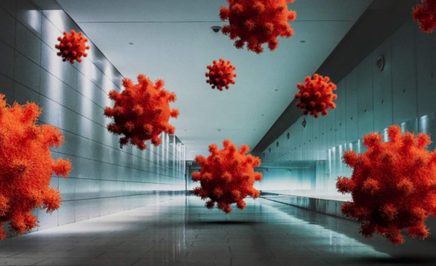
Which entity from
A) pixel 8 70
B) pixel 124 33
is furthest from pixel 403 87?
pixel 8 70

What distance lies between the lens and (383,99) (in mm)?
20969

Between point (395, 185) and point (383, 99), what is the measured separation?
536 inches

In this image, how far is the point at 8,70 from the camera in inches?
509

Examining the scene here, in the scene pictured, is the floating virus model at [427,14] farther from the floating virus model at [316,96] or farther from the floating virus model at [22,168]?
the floating virus model at [316,96]

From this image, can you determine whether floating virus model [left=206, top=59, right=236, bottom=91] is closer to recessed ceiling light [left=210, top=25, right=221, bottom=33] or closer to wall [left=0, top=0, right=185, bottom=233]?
wall [left=0, top=0, right=185, bottom=233]

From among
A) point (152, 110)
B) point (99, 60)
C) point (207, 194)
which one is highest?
point (99, 60)

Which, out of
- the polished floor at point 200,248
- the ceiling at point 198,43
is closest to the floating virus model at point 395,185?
the polished floor at point 200,248

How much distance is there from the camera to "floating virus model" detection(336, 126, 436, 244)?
→ 800cm

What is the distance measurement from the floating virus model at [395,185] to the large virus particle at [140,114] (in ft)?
13.0

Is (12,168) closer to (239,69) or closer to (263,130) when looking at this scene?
(239,69)

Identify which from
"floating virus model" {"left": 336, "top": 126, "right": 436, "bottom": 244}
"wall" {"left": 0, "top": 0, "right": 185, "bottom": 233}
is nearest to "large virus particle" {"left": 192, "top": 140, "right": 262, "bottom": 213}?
"wall" {"left": 0, "top": 0, "right": 185, "bottom": 233}

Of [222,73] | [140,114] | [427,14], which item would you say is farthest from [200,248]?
[427,14]

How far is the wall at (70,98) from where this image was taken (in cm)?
1348

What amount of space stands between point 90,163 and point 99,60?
13.1 feet
